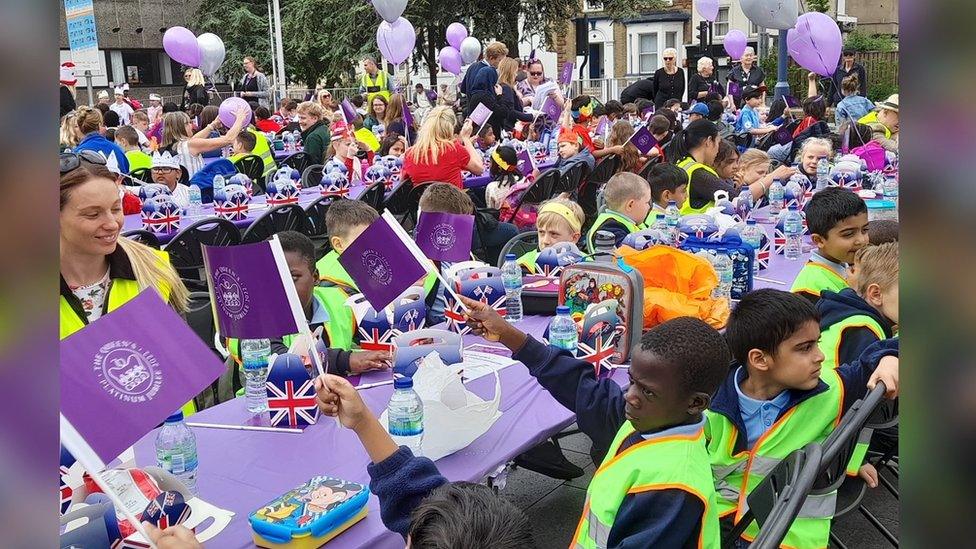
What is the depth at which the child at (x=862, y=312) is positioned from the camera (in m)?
2.96

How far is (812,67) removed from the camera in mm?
11922

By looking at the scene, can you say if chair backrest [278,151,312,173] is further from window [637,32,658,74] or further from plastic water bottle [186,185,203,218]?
window [637,32,658,74]

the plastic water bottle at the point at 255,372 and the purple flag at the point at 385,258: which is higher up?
Result: the purple flag at the point at 385,258

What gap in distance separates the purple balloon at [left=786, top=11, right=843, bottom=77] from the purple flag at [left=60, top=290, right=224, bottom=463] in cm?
1119

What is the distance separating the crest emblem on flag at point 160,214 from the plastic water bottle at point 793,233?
4142 millimetres

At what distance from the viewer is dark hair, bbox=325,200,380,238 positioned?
13.0 feet

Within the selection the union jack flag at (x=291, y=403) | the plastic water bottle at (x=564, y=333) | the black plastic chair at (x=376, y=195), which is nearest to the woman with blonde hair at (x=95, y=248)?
the union jack flag at (x=291, y=403)

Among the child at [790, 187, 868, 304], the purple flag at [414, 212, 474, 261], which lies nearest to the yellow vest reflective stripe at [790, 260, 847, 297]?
the child at [790, 187, 868, 304]

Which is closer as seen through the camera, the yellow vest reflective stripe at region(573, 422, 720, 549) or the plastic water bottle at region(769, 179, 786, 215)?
the yellow vest reflective stripe at region(573, 422, 720, 549)

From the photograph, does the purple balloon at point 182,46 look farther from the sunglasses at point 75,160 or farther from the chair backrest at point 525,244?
the sunglasses at point 75,160

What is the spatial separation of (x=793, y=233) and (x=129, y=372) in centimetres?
404
